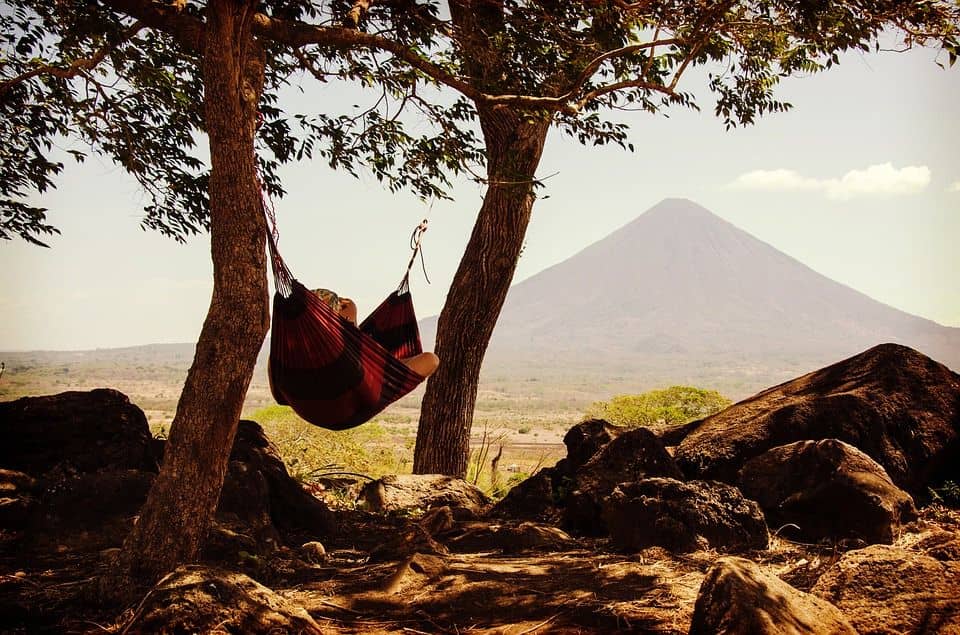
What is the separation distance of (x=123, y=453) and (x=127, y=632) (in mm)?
1894

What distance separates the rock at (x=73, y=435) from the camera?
380cm

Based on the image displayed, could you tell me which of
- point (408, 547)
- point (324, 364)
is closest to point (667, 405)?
point (408, 547)

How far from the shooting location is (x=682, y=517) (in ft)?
10.3

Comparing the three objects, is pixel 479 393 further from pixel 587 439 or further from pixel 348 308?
pixel 348 308

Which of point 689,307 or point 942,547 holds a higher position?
point 689,307

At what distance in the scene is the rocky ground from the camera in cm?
218

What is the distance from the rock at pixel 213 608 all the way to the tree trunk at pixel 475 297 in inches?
110

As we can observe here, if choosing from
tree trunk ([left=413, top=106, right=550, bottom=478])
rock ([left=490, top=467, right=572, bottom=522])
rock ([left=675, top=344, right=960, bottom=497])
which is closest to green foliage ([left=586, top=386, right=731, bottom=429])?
tree trunk ([left=413, top=106, right=550, bottom=478])

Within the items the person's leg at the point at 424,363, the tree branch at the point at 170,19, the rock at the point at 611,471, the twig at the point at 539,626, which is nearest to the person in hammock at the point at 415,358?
the person's leg at the point at 424,363

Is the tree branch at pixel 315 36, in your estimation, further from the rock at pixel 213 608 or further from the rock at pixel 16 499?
the rock at pixel 16 499

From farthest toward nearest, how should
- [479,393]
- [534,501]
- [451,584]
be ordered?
[479,393]
[534,501]
[451,584]

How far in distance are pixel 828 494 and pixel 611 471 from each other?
3.14ft

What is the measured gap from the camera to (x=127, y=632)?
82.0 inches

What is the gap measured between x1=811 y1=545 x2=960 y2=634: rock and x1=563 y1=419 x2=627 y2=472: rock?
77.3 inches
